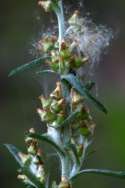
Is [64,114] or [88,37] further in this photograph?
[88,37]

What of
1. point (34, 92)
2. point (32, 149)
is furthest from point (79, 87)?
point (34, 92)

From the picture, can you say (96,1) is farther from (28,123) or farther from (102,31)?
(102,31)

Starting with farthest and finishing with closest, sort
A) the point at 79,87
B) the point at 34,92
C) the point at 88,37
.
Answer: the point at 34,92 < the point at 88,37 < the point at 79,87

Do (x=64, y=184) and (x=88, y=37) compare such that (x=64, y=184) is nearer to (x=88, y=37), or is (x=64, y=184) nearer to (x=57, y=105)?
(x=57, y=105)

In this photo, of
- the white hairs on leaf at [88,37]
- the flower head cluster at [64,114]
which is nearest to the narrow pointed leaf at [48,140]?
the flower head cluster at [64,114]

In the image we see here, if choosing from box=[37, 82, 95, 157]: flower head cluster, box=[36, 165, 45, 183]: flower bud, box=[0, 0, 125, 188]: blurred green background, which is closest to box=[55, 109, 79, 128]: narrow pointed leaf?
box=[37, 82, 95, 157]: flower head cluster

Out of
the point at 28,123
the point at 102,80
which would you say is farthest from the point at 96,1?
the point at 28,123

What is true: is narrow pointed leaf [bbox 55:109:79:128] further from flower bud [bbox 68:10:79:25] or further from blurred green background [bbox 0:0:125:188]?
blurred green background [bbox 0:0:125:188]

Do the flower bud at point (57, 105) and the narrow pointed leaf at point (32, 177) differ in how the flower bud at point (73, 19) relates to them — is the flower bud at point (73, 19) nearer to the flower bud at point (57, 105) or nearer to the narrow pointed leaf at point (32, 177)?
the flower bud at point (57, 105)
